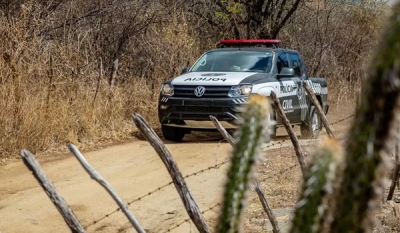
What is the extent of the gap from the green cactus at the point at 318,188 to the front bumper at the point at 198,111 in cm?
976

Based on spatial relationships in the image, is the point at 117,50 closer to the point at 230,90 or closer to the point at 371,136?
the point at 230,90

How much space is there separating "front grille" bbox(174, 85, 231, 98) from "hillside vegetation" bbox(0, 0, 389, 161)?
150 centimetres

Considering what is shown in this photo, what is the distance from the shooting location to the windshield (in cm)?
1243

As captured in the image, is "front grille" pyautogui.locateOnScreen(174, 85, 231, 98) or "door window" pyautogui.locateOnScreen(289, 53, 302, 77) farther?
"door window" pyautogui.locateOnScreen(289, 53, 302, 77)

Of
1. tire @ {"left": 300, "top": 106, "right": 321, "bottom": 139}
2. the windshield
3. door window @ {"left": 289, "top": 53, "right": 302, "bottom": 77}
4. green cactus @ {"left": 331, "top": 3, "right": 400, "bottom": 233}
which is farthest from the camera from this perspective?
door window @ {"left": 289, "top": 53, "right": 302, "bottom": 77}

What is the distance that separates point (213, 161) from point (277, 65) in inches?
Answer: 125

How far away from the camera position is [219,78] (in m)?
11.8

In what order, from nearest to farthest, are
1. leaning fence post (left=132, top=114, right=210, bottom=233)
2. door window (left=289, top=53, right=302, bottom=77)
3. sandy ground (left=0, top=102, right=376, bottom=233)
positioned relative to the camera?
leaning fence post (left=132, top=114, right=210, bottom=233), sandy ground (left=0, top=102, right=376, bottom=233), door window (left=289, top=53, right=302, bottom=77)

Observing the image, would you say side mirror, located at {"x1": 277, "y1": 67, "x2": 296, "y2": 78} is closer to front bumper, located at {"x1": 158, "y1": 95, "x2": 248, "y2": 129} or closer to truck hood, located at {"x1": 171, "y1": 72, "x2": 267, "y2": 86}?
truck hood, located at {"x1": 171, "y1": 72, "x2": 267, "y2": 86}

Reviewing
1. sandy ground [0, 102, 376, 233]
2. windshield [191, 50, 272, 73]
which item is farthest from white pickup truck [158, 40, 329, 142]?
sandy ground [0, 102, 376, 233]

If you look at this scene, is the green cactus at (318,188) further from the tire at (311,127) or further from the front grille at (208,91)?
the tire at (311,127)

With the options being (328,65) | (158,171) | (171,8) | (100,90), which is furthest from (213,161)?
(328,65)

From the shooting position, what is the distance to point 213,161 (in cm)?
1026

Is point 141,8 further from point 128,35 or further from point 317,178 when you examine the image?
point 317,178
